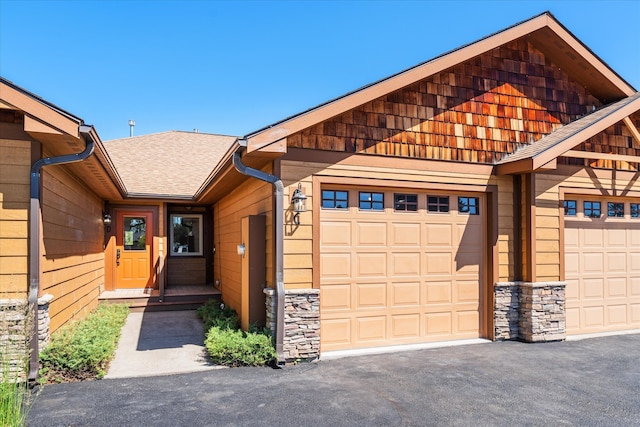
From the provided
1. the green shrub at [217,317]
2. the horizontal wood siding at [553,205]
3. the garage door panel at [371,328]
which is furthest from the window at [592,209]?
the green shrub at [217,317]

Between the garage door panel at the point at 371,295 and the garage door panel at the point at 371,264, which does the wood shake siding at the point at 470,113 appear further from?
the garage door panel at the point at 371,295

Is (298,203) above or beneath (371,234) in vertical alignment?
above

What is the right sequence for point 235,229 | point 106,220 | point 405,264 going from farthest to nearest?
point 106,220
point 235,229
point 405,264

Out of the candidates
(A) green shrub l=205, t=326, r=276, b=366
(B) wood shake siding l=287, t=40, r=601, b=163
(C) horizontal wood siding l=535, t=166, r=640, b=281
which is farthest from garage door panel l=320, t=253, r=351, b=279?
(C) horizontal wood siding l=535, t=166, r=640, b=281

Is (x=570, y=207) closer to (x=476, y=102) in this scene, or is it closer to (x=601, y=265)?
(x=601, y=265)

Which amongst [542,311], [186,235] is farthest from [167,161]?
[542,311]

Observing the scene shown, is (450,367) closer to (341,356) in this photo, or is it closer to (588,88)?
(341,356)

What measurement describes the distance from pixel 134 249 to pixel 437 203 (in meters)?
8.50

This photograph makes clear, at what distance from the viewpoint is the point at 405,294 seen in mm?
6723

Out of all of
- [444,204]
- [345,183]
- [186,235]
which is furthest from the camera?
[186,235]

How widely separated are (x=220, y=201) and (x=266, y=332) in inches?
232

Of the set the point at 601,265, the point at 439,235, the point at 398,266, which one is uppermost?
the point at 439,235

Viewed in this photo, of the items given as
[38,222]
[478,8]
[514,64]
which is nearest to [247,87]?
[478,8]

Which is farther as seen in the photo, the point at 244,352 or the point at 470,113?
the point at 470,113
